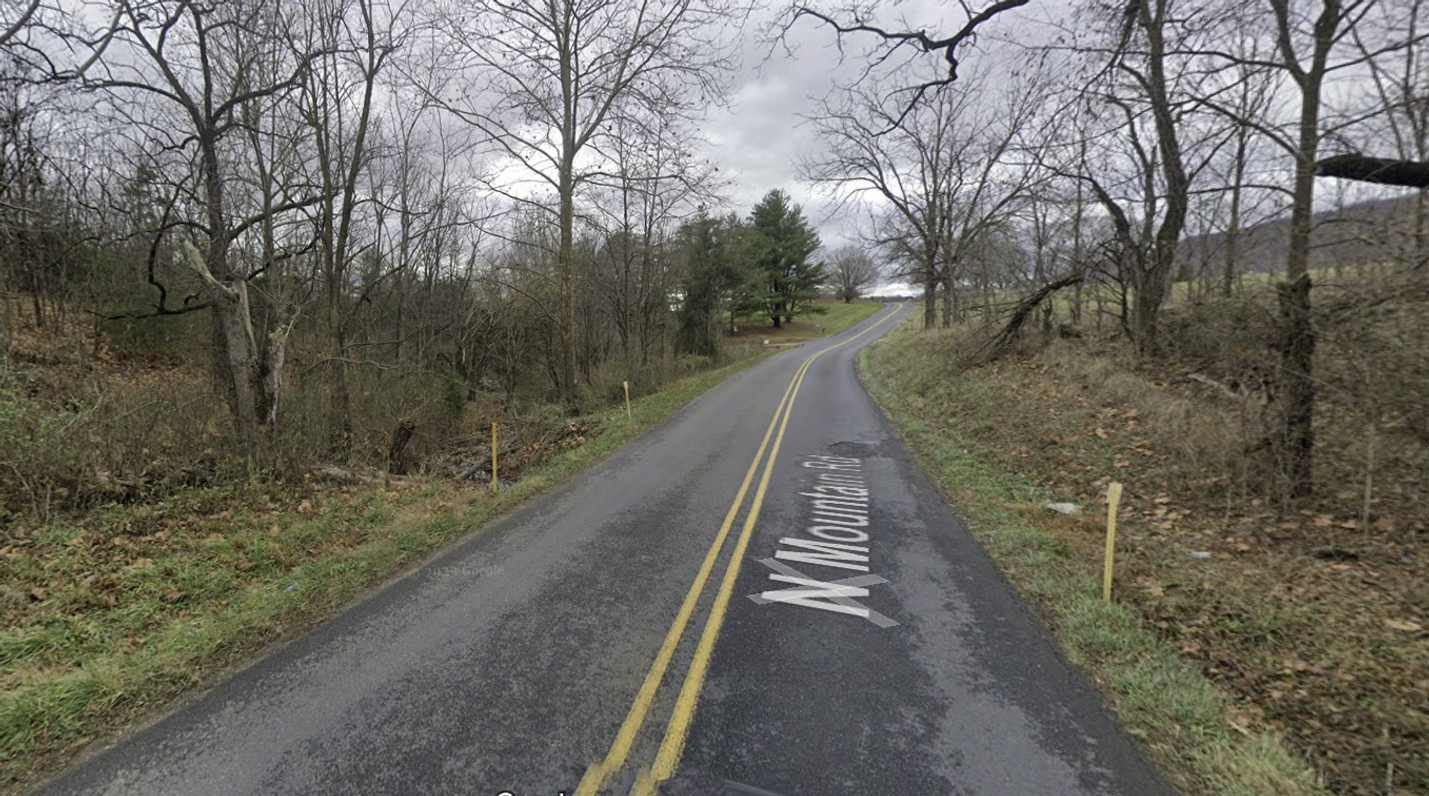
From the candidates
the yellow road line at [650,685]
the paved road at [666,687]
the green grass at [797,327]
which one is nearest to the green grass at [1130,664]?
the paved road at [666,687]

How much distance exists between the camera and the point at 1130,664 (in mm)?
3689

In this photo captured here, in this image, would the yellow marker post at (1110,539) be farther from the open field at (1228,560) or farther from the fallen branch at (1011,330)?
the fallen branch at (1011,330)

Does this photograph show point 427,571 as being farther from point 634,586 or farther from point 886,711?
point 886,711

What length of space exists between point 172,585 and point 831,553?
5942 millimetres

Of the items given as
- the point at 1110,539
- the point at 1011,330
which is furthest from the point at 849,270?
the point at 1110,539

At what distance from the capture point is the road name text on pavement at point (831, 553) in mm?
4566

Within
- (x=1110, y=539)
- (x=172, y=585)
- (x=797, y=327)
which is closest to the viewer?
(x=1110, y=539)

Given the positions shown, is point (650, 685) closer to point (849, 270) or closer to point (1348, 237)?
point (1348, 237)

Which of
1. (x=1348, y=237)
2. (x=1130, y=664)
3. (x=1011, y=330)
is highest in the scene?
(x=1348, y=237)

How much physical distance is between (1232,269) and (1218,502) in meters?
7.96

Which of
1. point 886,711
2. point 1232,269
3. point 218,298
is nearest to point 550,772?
point 886,711

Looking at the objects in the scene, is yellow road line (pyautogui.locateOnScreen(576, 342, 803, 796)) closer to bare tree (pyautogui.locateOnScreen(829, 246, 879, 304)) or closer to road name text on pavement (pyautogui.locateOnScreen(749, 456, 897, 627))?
road name text on pavement (pyautogui.locateOnScreen(749, 456, 897, 627))

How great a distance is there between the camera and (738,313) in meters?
48.8

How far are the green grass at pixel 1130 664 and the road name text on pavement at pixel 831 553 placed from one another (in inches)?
51.3
